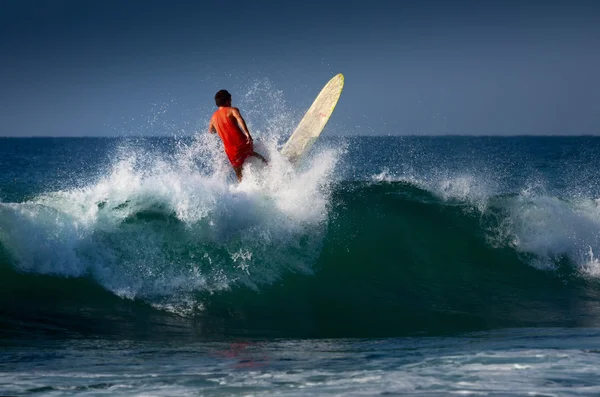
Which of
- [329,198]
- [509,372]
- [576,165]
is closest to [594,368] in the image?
[509,372]

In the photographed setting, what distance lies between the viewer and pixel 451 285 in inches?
367

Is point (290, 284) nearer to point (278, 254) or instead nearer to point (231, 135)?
point (278, 254)

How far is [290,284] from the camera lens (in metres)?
8.77

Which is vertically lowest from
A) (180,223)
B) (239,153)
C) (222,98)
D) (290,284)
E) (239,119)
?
(290,284)

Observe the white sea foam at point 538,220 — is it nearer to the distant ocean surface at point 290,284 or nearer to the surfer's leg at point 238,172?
the distant ocean surface at point 290,284

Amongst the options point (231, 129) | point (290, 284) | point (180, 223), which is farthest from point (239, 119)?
point (290, 284)

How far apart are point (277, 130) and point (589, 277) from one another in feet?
15.8

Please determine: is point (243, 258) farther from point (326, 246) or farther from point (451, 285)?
point (451, 285)

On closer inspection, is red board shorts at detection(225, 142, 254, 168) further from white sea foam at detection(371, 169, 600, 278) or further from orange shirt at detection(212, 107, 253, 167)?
white sea foam at detection(371, 169, 600, 278)

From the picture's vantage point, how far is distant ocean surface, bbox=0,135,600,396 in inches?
206

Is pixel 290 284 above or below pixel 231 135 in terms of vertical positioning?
below

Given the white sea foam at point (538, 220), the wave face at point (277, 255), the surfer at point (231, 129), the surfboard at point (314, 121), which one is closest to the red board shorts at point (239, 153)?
the surfer at point (231, 129)

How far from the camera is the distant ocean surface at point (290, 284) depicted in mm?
5234

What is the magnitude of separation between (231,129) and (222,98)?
1.36 feet
